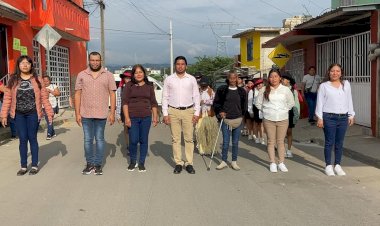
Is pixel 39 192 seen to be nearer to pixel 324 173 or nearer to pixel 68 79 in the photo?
pixel 324 173

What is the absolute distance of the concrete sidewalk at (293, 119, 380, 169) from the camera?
905cm

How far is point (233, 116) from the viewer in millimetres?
8086

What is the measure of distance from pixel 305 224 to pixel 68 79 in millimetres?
22064

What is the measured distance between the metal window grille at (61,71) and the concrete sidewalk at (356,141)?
12.8 m

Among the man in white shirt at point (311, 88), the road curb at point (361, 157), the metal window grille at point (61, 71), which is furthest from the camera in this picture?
the metal window grille at point (61, 71)

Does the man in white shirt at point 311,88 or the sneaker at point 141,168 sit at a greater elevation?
the man in white shirt at point 311,88

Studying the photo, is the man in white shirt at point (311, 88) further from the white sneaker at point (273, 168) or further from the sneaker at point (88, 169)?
the sneaker at point (88, 169)

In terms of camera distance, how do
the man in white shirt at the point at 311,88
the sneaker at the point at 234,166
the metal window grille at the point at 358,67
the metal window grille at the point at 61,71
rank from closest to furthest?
the sneaker at the point at 234,166 → the metal window grille at the point at 358,67 → the man in white shirt at the point at 311,88 → the metal window grille at the point at 61,71

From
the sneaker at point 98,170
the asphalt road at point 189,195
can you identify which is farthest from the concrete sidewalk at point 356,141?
the sneaker at point 98,170

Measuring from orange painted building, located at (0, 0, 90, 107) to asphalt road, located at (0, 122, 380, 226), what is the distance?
7409 millimetres

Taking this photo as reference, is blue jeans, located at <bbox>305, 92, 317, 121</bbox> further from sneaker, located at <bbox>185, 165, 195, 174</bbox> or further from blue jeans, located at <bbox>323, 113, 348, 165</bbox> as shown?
sneaker, located at <bbox>185, 165, 195, 174</bbox>

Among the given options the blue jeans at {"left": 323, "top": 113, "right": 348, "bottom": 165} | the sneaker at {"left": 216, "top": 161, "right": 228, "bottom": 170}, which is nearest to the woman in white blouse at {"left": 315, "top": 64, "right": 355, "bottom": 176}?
the blue jeans at {"left": 323, "top": 113, "right": 348, "bottom": 165}

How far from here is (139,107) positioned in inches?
306

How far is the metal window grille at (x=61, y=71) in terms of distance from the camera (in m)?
22.9
